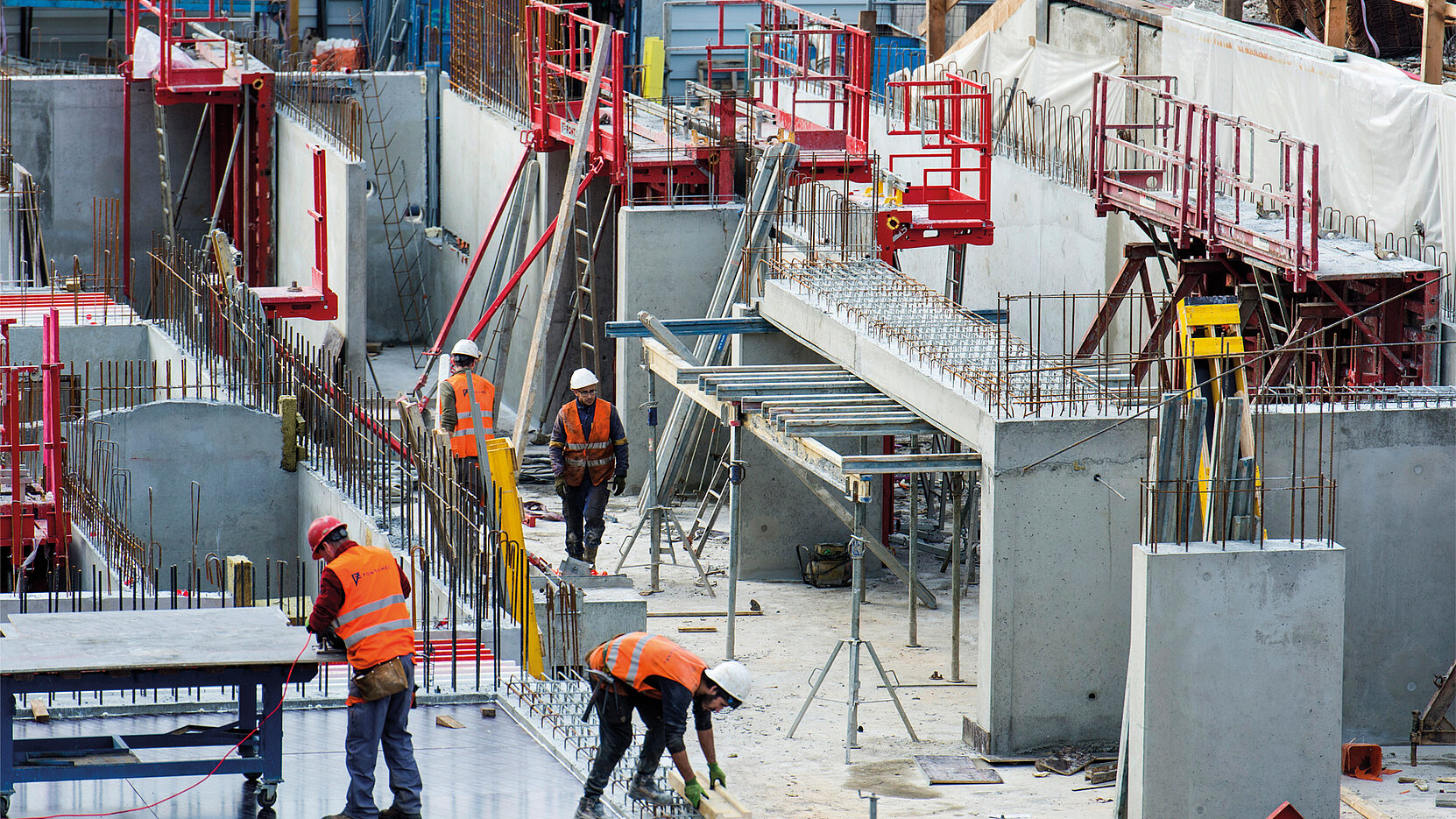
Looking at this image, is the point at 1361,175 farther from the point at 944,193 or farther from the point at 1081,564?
the point at 1081,564

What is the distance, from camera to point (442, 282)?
28578mm

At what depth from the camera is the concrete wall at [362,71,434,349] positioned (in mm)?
29547

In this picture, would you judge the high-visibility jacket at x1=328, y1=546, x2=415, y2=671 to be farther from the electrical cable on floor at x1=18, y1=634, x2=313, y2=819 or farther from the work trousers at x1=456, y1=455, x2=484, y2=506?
the work trousers at x1=456, y1=455, x2=484, y2=506

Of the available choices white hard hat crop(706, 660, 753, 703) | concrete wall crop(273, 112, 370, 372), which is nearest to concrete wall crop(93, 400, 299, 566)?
concrete wall crop(273, 112, 370, 372)

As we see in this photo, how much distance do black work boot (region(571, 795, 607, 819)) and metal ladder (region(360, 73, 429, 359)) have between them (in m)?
18.4

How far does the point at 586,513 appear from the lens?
17344 millimetres

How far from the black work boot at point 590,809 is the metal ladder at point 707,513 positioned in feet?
23.5

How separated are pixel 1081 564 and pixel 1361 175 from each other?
247 inches

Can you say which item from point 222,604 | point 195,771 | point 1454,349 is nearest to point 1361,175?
point 1454,349

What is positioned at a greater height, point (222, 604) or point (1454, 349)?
point (1454, 349)

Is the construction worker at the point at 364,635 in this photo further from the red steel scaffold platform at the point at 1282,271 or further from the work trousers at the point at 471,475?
the red steel scaffold platform at the point at 1282,271

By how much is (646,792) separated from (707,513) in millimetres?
9951

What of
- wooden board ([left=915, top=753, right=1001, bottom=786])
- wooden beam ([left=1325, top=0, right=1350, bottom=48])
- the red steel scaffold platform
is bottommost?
wooden board ([left=915, top=753, right=1001, bottom=786])

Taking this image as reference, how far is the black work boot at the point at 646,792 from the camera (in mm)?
10766
